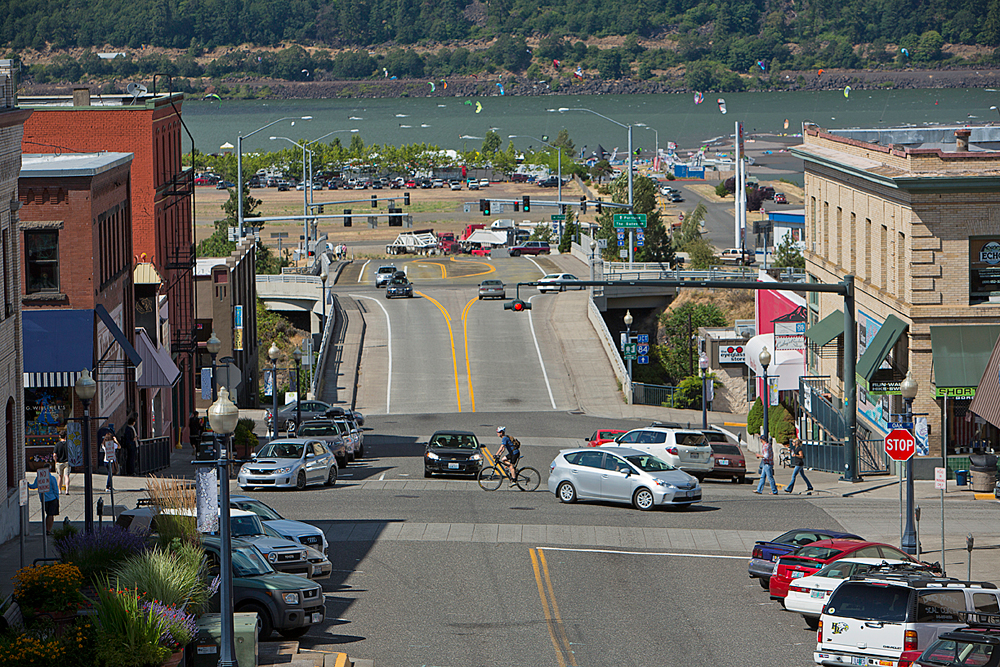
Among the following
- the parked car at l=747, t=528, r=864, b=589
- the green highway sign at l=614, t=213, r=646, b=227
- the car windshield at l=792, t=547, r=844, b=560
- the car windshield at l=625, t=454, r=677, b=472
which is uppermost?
the green highway sign at l=614, t=213, r=646, b=227

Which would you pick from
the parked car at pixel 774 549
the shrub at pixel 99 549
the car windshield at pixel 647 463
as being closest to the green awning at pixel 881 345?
the car windshield at pixel 647 463

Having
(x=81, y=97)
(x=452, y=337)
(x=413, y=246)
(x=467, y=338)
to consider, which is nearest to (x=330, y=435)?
(x=81, y=97)

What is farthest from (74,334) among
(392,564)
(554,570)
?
(554,570)

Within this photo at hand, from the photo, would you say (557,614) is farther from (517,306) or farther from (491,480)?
(517,306)

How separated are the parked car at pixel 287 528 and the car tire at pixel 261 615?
417cm

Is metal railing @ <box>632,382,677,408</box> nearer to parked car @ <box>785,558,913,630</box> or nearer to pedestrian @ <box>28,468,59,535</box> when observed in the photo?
→ pedestrian @ <box>28,468,59,535</box>

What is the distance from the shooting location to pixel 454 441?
126ft

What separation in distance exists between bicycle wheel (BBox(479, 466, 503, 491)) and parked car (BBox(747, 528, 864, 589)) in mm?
12658

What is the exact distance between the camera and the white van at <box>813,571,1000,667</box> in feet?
56.6

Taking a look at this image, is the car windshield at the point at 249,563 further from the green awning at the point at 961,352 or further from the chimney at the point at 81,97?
the chimney at the point at 81,97

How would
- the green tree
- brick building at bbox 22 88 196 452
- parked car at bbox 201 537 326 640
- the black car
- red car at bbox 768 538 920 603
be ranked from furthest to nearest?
the green tree, brick building at bbox 22 88 196 452, the black car, red car at bbox 768 538 920 603, parked car at bbox 201 537 326 640

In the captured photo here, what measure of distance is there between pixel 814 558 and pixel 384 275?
73.4 metres

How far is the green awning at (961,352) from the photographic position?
35.4 metres

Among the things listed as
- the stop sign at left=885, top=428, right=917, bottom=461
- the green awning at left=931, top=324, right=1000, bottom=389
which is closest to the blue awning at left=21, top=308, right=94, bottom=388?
the stop sign at left=885, top=428, right=917, bottom=461
